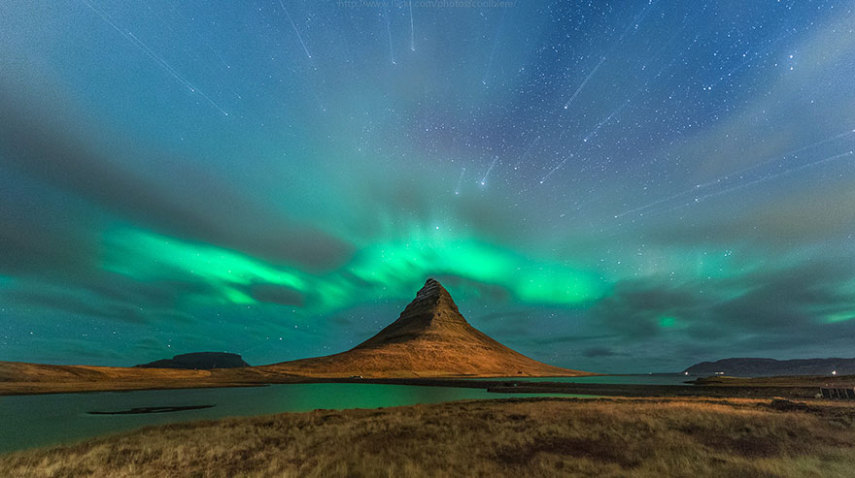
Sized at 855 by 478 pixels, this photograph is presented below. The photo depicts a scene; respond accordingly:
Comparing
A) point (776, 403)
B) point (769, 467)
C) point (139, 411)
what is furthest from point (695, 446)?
point (139, 411)

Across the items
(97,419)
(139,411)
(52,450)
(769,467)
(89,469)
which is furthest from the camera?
(139,411)

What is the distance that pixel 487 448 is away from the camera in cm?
1703

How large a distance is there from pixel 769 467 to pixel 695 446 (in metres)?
3.74

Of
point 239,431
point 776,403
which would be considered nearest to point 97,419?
point 239,431

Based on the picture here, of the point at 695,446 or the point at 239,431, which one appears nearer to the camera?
the point at 695,446

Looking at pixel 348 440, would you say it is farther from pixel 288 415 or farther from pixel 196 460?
pixel 288 415

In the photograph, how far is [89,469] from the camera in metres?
14.7

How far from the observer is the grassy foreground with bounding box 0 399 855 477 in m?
13.5

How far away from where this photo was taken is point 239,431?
Result: 72.8ft

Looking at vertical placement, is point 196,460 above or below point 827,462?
below

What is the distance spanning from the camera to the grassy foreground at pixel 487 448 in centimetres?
1348

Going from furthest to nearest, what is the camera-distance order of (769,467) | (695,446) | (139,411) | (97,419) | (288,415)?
(139,411), (97,419), (288,415), (695,446), (769,467)

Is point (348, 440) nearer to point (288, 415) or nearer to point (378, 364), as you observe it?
point (288, 415)

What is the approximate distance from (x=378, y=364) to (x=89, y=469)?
163 m
